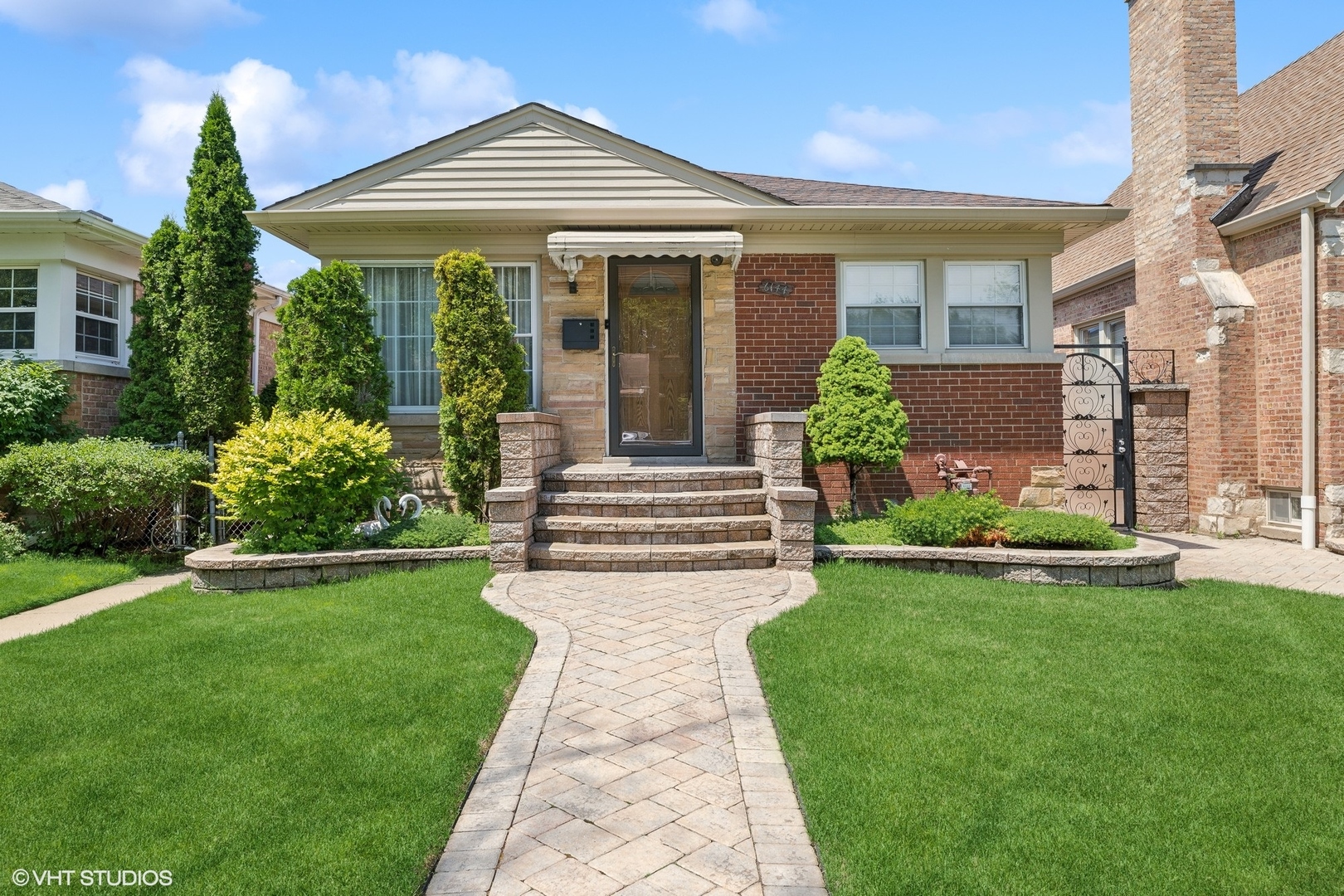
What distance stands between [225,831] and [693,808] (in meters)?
1.74

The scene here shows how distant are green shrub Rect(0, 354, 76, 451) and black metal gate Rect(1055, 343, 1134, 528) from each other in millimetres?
13507

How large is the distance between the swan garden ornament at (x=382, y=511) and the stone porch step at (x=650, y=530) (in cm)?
172

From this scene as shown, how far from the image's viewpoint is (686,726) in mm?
3834

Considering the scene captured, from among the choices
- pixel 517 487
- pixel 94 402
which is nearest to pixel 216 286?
pixel 94 402

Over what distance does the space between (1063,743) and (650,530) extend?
4425 millimetres

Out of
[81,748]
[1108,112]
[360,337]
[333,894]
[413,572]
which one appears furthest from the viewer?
[1108,112]

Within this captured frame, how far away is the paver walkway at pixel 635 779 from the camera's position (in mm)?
2605

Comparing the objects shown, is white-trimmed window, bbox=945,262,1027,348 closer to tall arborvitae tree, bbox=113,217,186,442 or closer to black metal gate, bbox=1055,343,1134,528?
black metal gate, bbox=1055,343,1134,528

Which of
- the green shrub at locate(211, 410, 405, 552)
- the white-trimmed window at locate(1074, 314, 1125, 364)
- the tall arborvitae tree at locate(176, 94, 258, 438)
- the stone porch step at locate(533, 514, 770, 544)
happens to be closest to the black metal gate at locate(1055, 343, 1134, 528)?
the white-trimmed window at locate(1074, 314, 1125, 364)

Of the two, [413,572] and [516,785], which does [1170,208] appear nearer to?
[413,572]

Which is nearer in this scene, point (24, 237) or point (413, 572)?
point (413, 572)

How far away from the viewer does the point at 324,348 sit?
858 centimetres

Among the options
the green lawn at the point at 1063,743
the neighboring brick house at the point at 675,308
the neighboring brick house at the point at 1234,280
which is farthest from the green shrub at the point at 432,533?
the neighboring brick house at the point at 1234,280

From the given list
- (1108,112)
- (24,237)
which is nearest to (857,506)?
(1108,112)
